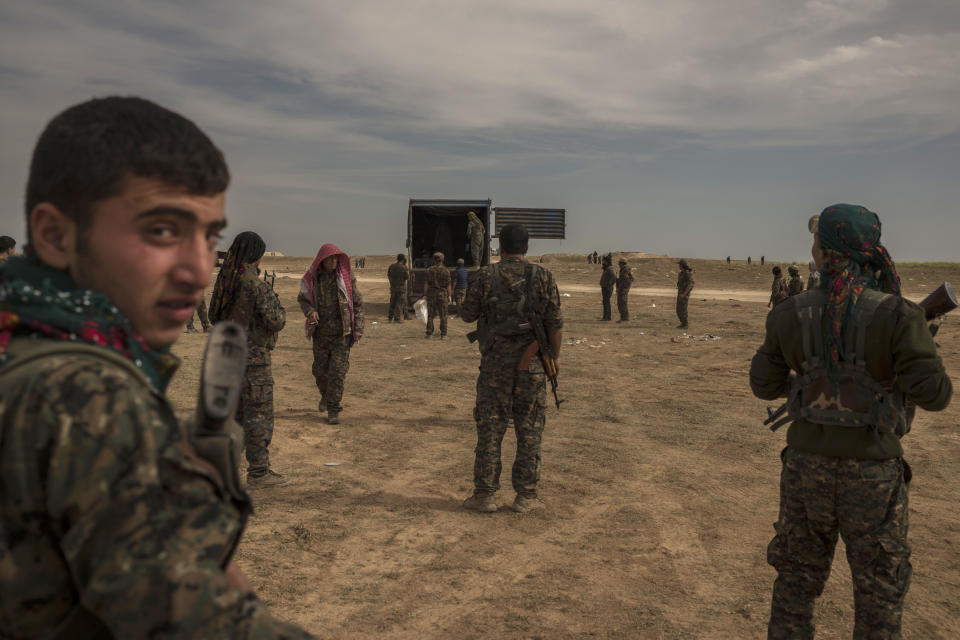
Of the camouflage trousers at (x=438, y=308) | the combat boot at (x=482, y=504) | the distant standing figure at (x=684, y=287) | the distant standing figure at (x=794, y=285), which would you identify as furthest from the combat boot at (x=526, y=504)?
the distant standing figure at (x=684, y=287)

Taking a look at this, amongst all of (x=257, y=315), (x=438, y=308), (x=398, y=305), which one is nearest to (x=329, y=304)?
(x=257, y=315)

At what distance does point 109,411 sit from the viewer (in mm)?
884

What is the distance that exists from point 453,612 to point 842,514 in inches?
83.0

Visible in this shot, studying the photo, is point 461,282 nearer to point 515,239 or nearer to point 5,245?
point 5,245

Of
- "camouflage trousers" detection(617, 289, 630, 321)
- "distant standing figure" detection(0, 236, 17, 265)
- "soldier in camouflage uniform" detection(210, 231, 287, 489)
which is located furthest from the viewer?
"camouflage trousers" detection(617, 289, 630, 321)

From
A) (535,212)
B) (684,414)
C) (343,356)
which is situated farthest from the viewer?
(535,212)

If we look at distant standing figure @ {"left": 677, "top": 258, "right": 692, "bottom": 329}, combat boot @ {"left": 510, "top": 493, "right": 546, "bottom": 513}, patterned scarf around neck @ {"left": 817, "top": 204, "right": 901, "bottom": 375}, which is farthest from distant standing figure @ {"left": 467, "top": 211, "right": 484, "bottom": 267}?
patterned scarf around neck @ {"left": 817, "top": 204, "right": 901, "bottom": 375}

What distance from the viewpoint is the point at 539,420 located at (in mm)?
5461

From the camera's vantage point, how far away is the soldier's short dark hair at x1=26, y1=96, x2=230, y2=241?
1.00m

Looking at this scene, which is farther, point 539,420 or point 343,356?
point 343,356

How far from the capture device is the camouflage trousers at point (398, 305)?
62.7 feet

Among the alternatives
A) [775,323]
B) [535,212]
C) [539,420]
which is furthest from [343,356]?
[535,212]

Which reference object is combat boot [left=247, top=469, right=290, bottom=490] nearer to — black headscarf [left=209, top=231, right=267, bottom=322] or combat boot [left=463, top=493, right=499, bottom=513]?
black headscarf [left=209, top=231, right=267, bottom=322]

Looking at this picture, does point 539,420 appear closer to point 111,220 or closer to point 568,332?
point 111,220
